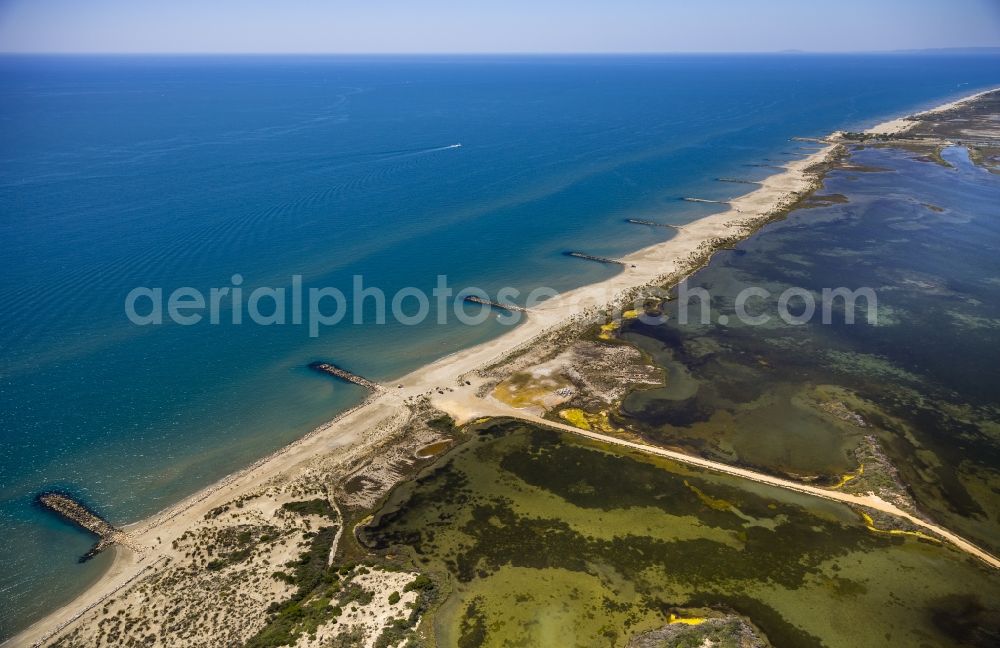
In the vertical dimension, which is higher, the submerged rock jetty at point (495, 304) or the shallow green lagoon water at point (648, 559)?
the submerged rock jetty at point (495, 304)

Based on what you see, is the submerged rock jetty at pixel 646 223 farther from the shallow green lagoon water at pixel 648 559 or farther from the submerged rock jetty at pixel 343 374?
the submerged rock jetty at pixel 343 374

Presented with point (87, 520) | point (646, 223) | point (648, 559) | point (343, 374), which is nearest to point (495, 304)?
point (343, 374)

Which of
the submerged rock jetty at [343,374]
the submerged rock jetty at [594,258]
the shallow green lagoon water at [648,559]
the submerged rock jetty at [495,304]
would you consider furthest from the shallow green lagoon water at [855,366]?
the submerged rock jetty at [343,374]

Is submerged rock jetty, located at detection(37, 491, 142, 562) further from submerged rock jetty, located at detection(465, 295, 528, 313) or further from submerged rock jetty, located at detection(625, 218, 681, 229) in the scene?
submerged rock jetty, located at detection(625, 218, 681, 229)

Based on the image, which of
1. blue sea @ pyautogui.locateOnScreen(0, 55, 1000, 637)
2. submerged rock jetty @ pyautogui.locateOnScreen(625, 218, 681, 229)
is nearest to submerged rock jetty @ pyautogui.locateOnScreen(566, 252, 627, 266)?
blue sea @ pyautogui.locateOnScreen(0, 55, 1000, 637)

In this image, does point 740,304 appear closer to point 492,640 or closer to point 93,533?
point 492,640

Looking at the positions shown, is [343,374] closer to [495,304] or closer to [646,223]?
[495,304]
